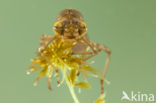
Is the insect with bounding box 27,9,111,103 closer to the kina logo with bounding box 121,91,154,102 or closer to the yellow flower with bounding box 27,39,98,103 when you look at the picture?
the yellow flower with bounding box 27,39,98,103

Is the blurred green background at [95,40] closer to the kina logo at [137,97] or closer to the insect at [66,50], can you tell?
the kina logo at [137,97]

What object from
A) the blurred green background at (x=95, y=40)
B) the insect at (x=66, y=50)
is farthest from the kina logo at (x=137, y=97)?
the insect at (x=66, y=50)

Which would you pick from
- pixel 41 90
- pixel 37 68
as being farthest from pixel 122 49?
pixel 37 68

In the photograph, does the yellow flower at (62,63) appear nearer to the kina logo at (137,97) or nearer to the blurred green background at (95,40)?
the blurred green background at (95,40)

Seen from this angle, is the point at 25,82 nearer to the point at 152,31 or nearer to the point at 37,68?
the point at 37,68

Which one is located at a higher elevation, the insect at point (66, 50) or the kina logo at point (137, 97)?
the insect at point (66, 50)

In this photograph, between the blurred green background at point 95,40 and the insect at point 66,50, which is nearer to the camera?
the insect at point 66,50

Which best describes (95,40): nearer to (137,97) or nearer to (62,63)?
(137,97)
